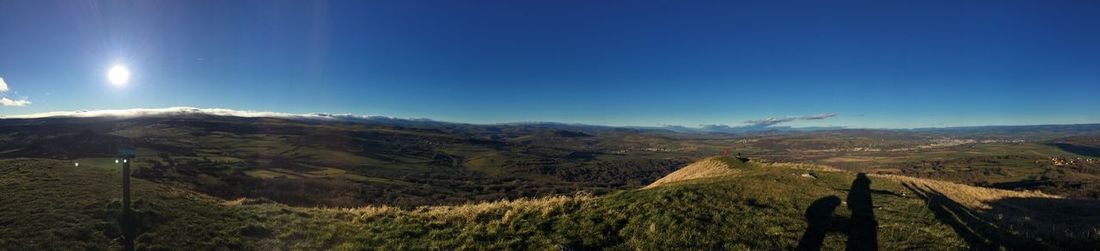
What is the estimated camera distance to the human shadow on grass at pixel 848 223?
14617 mm

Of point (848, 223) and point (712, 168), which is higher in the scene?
point (848, 223)

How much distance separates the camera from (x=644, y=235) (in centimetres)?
1597

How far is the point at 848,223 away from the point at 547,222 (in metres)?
11.3

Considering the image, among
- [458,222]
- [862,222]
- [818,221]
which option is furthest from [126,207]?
[862,222]

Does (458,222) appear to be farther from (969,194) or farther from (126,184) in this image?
(969,194)

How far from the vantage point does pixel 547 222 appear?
708 inches

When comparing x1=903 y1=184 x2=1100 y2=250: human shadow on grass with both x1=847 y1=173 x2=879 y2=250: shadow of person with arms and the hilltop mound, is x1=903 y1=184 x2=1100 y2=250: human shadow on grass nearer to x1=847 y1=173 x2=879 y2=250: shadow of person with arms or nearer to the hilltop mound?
x1=847 y1=173 x2=879 y2=250: shadow of person with arms

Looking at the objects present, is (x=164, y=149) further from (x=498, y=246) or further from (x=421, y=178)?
(x=498, y=246)

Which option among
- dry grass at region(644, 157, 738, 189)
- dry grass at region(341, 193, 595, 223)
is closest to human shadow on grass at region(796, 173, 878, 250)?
dry grass at region(341, 193, 595, 223)

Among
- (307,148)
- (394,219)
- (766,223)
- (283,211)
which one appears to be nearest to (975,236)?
(766,223)

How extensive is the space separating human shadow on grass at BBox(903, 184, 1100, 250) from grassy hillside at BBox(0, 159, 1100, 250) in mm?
76

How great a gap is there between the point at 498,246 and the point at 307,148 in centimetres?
19314

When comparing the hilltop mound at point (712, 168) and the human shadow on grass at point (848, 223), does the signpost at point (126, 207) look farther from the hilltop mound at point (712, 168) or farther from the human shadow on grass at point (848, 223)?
the hilltop mound at point (712, 168)

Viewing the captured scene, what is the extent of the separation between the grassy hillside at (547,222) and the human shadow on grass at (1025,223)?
0.08 meters
